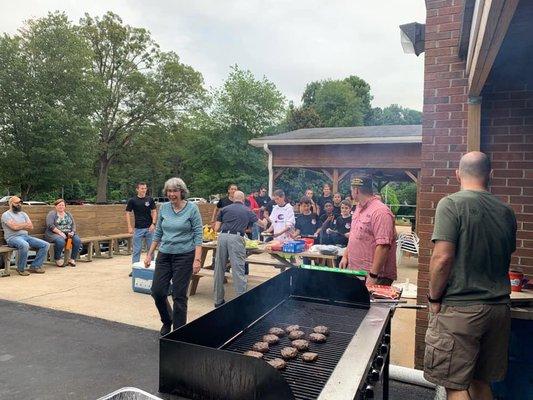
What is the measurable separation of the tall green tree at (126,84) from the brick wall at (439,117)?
27238 millimetres

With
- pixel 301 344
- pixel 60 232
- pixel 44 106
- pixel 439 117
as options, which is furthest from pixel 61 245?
pixel 44 106

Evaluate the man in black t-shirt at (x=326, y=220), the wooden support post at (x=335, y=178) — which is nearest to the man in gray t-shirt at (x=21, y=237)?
the man in black t-shirt at (x=326, y=220)

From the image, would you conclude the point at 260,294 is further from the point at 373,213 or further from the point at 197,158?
the point at 197,158

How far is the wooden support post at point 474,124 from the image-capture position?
10.5 ft

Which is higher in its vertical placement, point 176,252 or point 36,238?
point 176,252

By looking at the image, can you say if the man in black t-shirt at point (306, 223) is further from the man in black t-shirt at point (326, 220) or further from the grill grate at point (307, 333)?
the grill grate at point (307, 333)

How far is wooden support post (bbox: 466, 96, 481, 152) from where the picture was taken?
319 centimetres

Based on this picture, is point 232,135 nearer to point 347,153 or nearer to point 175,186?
point 347,153

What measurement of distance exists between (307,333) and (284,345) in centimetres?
26

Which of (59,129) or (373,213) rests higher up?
(59,129)

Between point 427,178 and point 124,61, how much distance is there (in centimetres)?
2994

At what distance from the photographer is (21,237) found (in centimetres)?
768

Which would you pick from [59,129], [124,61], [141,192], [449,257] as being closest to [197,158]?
[124,61]

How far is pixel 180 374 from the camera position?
1.74 metres
